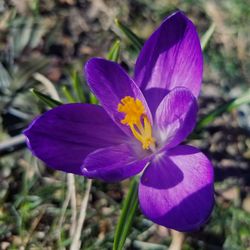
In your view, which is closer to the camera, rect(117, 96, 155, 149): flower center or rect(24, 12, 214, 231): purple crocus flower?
rect(24, 12, 214, 231): purple crocus flower

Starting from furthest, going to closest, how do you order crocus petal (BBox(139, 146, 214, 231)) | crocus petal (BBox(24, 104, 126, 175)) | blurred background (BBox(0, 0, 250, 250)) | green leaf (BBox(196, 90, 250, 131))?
blurred background (BBox(0, 0, 250, 250)) < green leaf (BBox(196, 90, 250, 131)) < crocus petal (BBox(24, 104, 126, 175)) < crocus petal (BBox(139, 146, 214, 231))

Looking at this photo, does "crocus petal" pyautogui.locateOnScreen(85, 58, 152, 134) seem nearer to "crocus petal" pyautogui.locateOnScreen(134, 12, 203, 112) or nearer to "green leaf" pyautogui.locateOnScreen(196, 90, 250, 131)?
"crocus petal" pyautogui.locateOnScreen(134, 12, 203, 112)

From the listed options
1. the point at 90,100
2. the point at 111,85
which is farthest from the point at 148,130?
the point at 90,100

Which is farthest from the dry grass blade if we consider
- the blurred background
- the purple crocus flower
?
the purple crocus flower

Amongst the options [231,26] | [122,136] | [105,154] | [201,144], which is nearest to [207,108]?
[201,144]

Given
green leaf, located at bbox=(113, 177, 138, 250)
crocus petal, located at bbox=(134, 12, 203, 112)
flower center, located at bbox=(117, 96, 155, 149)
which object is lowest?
green leaf, located at bbox=(113, 177, 138, 250)
